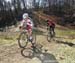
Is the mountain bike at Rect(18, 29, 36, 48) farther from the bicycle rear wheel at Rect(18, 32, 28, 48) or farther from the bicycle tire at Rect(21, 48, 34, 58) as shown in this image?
the bicycle tire at Rect(21, 48, 34, 58)

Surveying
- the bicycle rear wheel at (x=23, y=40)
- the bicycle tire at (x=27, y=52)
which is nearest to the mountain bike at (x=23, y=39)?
the bicycle rear wheel at (x=23, y=40)

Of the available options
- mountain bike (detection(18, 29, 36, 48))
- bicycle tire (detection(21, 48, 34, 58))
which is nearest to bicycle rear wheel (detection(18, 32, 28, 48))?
mountain bike (detection(18, 29, 36, 48))

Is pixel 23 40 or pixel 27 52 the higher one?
pixel 23 40

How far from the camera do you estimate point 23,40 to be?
1145 centimetres

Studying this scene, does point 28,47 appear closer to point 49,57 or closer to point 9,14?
point 49,57

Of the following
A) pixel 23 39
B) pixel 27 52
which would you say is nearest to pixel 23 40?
pixel 23 39

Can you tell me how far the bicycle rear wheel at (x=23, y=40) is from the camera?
37.3 feet

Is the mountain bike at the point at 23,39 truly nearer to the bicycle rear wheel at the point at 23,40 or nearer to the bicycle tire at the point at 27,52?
the bicycle rear wheel at the point at 23,40

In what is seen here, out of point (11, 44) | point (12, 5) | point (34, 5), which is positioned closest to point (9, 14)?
point (12, 5)

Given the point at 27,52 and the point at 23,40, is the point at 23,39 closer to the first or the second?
the point at 23,40

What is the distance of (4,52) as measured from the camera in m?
11.2

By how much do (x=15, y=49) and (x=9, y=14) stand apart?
3107 cm

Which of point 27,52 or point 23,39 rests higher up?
point 23,39

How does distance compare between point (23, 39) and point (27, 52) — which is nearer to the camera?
point (27, 52)
